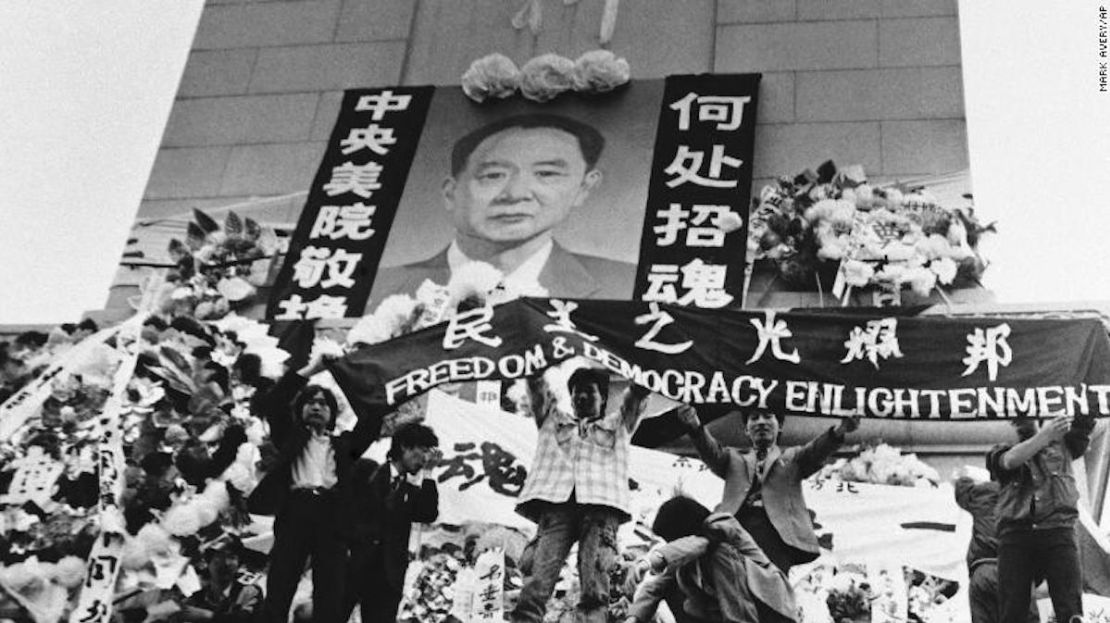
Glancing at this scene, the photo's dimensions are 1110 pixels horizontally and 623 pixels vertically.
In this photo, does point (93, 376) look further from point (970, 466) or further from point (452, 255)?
point (970, 466)

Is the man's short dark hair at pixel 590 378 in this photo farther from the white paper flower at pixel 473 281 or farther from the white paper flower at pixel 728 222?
the white paper flower at pixel 728 222

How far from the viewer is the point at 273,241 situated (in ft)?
48.7

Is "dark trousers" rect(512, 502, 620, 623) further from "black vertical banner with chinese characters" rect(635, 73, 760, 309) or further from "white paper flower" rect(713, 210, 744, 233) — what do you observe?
"white paper flower" rect(713, 210, 744, 233)

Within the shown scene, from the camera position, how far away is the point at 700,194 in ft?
46.2

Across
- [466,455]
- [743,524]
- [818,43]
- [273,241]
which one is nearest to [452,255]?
[273,241]

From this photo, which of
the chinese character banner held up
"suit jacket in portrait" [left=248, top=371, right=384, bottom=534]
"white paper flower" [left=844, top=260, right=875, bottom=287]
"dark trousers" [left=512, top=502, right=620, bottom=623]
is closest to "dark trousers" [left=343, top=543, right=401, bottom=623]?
"suit jacket in portrait" [left=248, top=371, right=384, bottom=534]

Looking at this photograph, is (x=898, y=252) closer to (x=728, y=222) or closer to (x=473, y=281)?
(x=728, y=222)

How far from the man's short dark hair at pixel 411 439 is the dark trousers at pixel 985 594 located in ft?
12.5

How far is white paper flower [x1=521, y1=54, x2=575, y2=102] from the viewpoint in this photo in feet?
49.6

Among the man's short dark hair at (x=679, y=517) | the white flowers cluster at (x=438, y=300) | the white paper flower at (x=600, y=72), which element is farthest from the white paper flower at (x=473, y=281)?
the man's short dark hair at (x=679, y=517)

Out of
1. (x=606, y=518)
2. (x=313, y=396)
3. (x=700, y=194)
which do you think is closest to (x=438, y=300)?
(x=700, y=194)

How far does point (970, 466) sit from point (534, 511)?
353cm

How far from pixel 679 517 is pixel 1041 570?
2266mm

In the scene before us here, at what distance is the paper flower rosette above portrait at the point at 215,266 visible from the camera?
46.8ft
